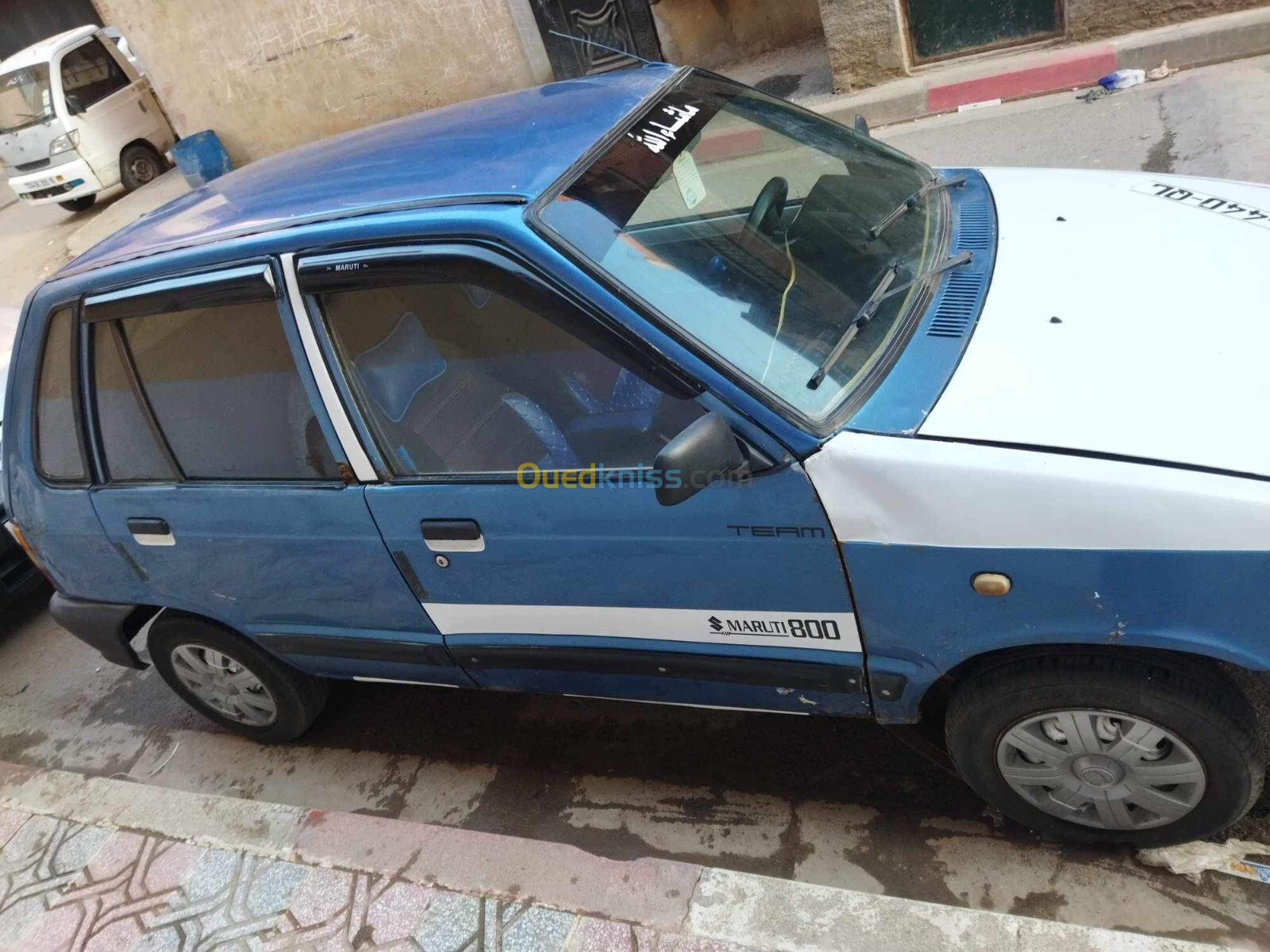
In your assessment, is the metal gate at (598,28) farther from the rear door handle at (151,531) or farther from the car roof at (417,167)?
the rear door handle at (151,531)

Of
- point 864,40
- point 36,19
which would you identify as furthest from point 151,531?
point 36,19

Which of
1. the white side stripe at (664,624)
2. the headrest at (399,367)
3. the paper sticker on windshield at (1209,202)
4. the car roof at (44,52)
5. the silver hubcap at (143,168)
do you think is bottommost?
the white side stripe at (664,624)

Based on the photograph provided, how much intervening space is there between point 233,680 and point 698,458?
2334 millimetres

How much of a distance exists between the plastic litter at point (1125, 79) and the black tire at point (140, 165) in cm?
1172

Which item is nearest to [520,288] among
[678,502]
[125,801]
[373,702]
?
[678,502]

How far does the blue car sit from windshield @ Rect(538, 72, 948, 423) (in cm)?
1

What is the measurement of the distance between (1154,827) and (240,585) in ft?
8.73

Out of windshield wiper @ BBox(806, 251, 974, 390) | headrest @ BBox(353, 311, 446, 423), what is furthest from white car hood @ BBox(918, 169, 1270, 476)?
headrest @ BBox(353, 311, 446, 423)

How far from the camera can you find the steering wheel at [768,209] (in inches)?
105

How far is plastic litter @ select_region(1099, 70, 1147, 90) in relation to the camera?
6656mm

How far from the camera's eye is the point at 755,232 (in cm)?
266

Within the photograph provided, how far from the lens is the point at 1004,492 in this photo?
206 cm

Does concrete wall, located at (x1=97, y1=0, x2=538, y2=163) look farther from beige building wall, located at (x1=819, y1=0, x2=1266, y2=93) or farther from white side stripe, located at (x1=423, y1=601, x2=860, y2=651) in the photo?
white side stripe, located at (x1=423, y1=601, x2=860, y2=651)

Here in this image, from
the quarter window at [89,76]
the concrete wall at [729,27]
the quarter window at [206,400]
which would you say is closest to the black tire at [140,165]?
the quarter window at [89,76]
